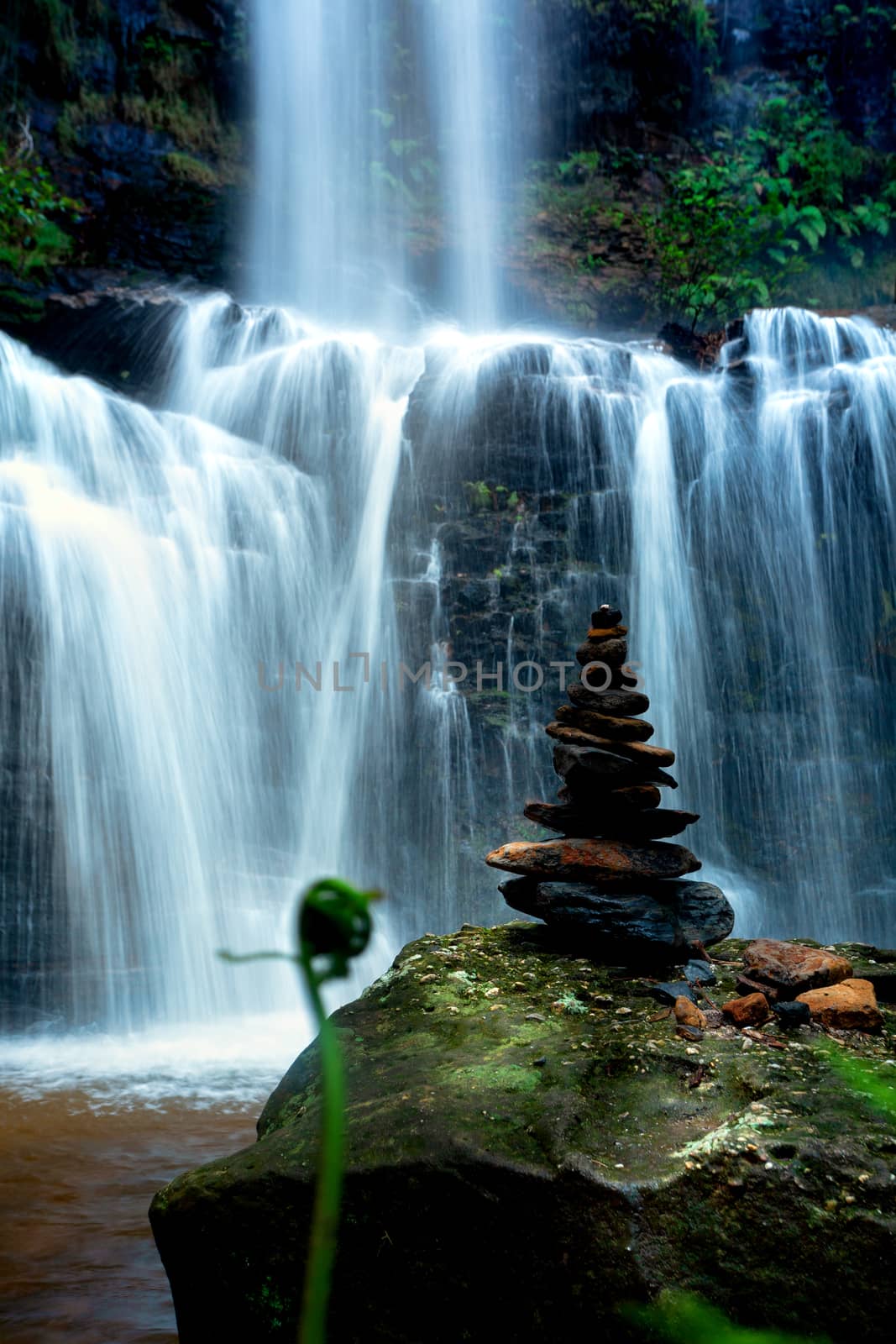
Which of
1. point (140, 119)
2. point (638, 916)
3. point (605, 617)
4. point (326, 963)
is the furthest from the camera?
point (140, 119)

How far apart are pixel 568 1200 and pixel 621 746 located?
215cm

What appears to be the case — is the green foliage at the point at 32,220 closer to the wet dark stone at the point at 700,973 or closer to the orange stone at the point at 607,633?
the orange stone at the point at 607,633

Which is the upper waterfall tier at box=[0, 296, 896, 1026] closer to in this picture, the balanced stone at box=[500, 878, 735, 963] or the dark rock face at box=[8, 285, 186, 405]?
the dark rock face at box=[8, 285, 186, 405]

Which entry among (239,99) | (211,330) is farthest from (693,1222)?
(239,99)

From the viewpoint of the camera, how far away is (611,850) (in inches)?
165

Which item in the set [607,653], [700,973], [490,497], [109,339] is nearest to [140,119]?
[109,339]

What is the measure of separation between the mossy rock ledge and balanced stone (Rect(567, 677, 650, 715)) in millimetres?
1584

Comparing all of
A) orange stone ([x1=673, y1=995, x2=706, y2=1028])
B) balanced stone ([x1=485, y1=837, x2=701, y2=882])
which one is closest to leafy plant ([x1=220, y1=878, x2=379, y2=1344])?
orange stone ([x1=673, y1=995, x2=706, y2=1028])

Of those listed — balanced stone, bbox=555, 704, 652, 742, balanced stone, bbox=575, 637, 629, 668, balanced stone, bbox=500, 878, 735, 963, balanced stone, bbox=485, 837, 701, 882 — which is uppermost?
balanced stone, bbox=575, 637, 629, 668

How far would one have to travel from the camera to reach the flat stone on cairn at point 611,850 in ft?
13.5

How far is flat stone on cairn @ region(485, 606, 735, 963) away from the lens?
4105 millimetres

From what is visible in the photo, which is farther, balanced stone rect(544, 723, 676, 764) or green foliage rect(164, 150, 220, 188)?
green foliage rect(164, 150, 220, 188)

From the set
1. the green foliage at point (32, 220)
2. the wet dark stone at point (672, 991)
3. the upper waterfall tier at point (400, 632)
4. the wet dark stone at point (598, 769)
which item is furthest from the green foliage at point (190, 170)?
the wet dark stone at point (672, 991)

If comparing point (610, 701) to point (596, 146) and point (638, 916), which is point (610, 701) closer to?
point (638, 916)
